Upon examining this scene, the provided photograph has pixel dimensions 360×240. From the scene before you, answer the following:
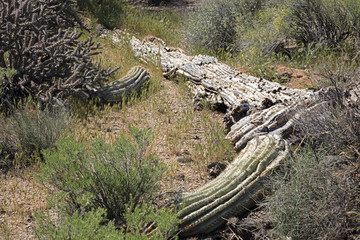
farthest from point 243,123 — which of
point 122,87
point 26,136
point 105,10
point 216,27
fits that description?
point 105,10

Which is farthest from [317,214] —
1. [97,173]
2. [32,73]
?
[32,73]

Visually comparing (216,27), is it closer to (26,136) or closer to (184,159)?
Answer: (184,159)

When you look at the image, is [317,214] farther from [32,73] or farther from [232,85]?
[32,73]

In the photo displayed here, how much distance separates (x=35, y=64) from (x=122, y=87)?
130cm

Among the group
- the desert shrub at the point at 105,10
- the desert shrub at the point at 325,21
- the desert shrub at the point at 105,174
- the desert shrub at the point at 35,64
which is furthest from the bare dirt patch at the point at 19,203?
the desert shrub at the point at 105,10

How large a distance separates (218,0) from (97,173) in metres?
6.83

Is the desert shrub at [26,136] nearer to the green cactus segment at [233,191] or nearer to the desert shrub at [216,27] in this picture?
the green cactus segment at [233,191]

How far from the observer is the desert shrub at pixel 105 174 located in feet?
10.3

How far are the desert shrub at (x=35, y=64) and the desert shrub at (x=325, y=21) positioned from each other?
14.0 feet

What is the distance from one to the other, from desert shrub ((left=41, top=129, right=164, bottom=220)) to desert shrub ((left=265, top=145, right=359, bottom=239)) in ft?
3.53

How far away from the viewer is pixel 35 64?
5.31m

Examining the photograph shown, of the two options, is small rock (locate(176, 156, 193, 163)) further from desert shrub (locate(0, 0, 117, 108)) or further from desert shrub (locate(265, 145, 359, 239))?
desert shrub (locate(0, 0, 117, 108))

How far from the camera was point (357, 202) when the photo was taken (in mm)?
3131

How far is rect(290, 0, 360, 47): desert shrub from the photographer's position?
7.11m
